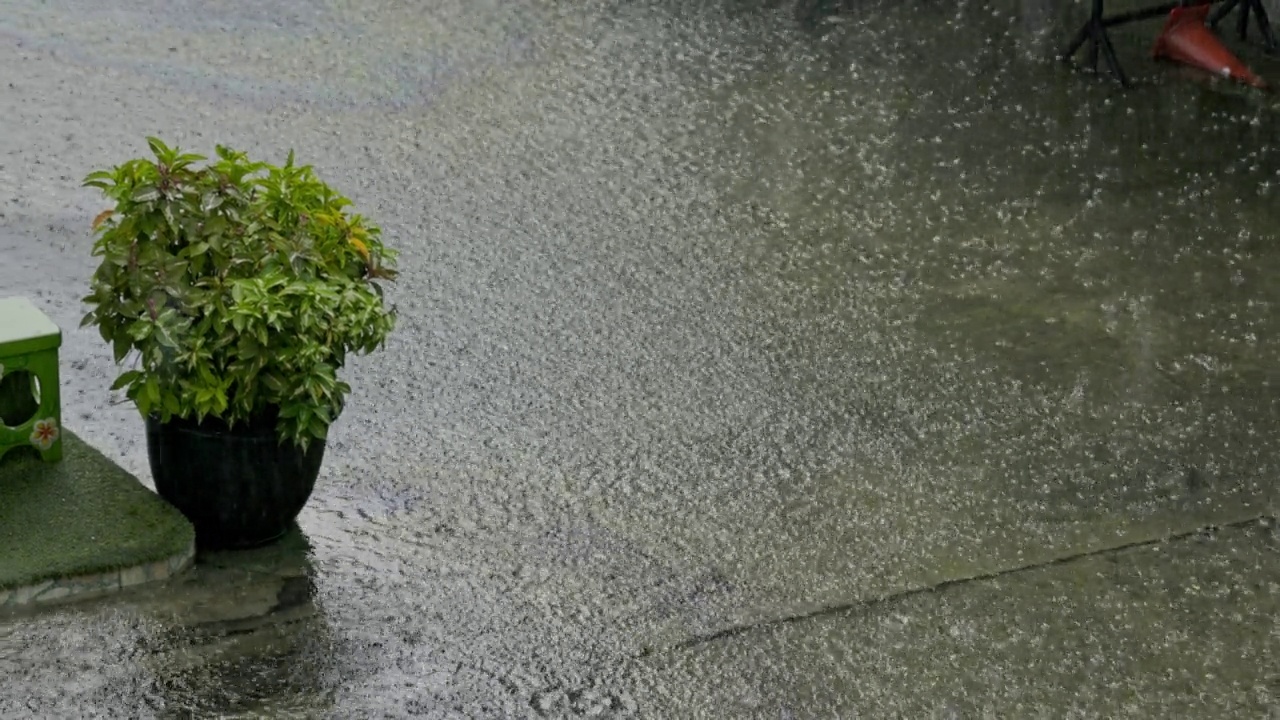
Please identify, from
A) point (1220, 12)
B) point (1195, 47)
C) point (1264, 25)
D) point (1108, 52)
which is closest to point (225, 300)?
point (1108, 52)

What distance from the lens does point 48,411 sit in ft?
17.5

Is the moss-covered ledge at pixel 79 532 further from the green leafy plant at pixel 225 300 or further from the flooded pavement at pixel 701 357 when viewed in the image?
the green leafy plant at pixel 225 300

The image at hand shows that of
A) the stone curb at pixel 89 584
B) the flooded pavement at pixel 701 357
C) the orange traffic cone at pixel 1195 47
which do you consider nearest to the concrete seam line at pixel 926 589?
the flooded pavement at pixel 701 357

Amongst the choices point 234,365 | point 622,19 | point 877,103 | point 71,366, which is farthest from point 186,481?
point 622,19

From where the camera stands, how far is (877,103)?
32.7ft

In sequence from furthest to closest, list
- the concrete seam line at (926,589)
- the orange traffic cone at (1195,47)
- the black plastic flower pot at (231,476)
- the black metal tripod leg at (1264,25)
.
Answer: the black metal tripod leg at (1264,25) → the orange traffic cone at (1195,47) → the black plastic flower pot at (231,476) → the concrete seam line at (926,589)

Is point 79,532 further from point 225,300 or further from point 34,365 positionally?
point 225,300

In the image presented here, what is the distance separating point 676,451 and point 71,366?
221 centimetres

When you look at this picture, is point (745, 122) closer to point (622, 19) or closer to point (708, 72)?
point (708, 72)

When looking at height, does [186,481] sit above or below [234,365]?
below

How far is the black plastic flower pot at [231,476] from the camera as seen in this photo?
5145 mm

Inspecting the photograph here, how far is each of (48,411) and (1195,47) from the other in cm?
779

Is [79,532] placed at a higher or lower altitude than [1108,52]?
lower

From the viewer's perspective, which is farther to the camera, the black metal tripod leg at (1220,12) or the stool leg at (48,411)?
Result: the black metal tripod leg at (1220,12)
